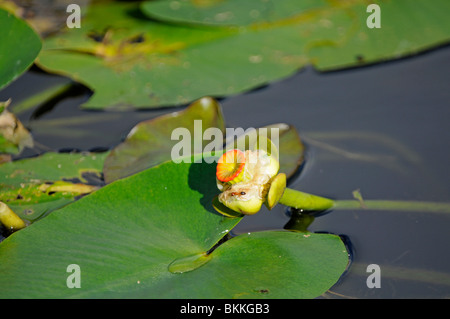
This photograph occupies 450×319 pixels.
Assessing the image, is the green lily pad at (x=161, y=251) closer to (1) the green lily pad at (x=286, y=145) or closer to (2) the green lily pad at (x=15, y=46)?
(1) the green lily pad at (x=286, y=145)

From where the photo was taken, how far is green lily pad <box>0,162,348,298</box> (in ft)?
3.72

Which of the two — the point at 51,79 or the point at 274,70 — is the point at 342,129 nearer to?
the point at 274,70

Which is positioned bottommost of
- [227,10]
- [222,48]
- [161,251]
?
[161,251]

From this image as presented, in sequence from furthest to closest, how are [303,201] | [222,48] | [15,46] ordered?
[222,48]
[15,46]
[303,201]

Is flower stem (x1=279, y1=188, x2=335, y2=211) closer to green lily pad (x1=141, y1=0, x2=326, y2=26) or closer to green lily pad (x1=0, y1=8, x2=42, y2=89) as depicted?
green lily pad (x1=0, y1=8, x2=42, y2=89)

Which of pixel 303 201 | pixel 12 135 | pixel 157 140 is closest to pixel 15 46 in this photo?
pixel 12 135

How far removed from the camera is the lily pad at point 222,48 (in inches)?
81.4

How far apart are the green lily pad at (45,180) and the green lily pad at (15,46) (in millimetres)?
328

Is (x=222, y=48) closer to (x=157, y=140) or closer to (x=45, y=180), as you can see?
(x=157, y=140)

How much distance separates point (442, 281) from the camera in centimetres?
132

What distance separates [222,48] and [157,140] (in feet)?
2.51

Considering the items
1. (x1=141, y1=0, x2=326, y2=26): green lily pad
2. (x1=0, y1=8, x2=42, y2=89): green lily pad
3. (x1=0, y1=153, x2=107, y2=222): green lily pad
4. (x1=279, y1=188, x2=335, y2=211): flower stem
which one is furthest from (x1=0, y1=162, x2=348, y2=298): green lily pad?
(x1=141, y1=0, x2=326, y2=26): green lily pad

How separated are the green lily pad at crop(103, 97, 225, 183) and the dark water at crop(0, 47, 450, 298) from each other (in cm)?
27

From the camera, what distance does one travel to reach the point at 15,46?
158cm
